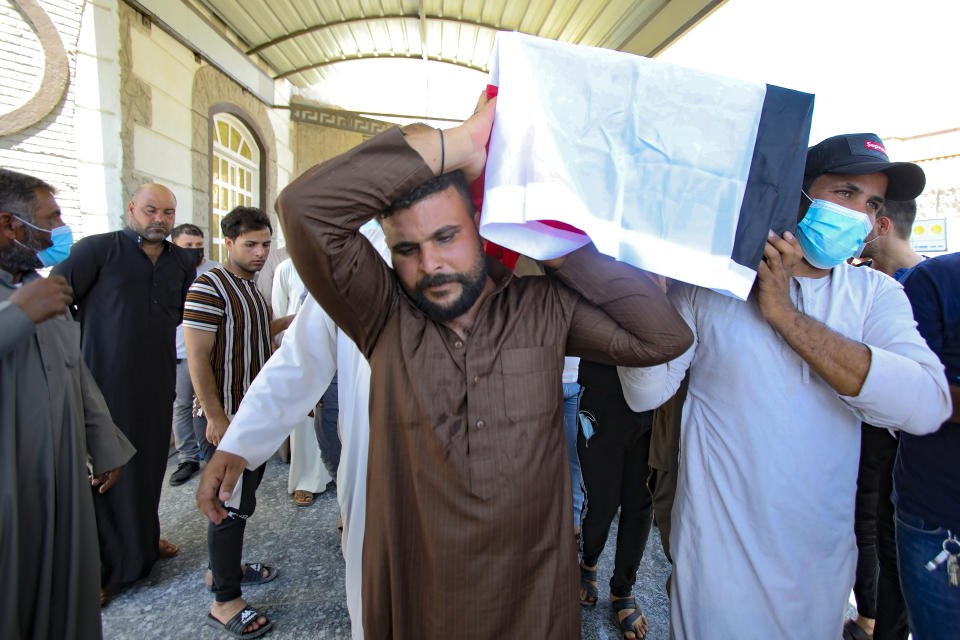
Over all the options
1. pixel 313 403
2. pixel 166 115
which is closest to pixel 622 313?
pixel 313 403

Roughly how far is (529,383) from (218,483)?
975 mm

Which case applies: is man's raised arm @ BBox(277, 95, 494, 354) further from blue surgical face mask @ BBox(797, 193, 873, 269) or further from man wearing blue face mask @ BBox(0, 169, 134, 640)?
man wearing blue face mask @ BBox(0, 169, 134, 640)

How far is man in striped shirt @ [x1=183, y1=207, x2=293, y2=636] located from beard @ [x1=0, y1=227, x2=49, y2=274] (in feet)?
2.12

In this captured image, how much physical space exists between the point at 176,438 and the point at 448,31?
6.30 m

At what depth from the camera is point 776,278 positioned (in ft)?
4.27

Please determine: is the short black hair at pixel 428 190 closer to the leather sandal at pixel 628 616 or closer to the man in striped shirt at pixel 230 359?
the man in striped shirt at pixel 230 359

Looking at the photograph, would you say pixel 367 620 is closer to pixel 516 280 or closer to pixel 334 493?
pixel 516 280

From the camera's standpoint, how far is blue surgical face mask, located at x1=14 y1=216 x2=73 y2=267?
2070 millimetres

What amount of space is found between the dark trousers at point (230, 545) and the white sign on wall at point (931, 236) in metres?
5.57

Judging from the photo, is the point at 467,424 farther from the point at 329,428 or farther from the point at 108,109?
the point at 108,109

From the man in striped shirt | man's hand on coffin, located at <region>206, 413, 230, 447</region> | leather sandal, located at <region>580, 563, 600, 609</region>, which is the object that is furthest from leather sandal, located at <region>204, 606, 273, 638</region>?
leather sandal, located at <region>580, 563, 600, 609</region>

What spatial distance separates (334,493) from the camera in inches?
163

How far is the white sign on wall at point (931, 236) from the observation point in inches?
177

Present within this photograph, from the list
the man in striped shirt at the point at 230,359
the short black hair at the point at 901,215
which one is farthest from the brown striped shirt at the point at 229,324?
the short black hair at the point at 901,215
